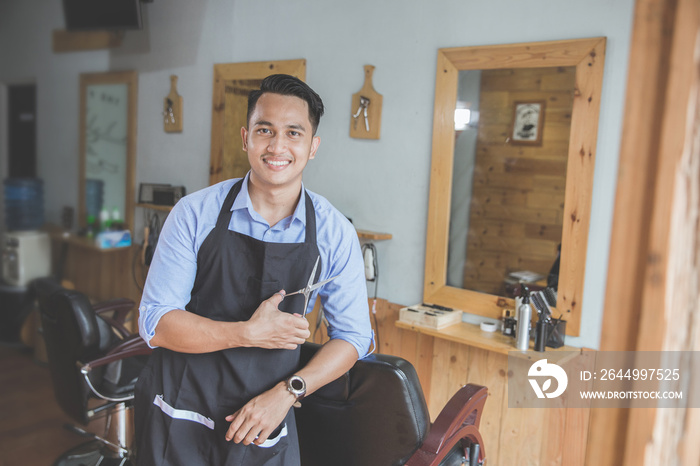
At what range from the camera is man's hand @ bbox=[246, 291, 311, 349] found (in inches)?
55.4

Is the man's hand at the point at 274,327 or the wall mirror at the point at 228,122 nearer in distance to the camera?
the man's hand at the point at 274,327

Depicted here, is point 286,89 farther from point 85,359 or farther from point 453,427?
point 85,359

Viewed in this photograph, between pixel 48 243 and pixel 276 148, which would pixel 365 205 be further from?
pixel 48 243

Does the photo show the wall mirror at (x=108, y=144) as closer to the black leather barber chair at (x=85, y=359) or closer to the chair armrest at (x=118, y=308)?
the chair armrest at (x=118, y=308)

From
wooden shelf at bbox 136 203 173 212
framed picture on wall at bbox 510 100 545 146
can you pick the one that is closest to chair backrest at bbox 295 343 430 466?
framed picture on wall at bbox 510 100 545 146

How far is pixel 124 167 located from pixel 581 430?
11.5 feet

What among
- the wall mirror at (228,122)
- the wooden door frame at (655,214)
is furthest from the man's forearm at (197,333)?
the wall mirror at (228,122)

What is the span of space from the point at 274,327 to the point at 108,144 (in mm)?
3438

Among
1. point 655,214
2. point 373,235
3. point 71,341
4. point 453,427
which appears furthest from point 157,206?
point 655,214

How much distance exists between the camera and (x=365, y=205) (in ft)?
9.55

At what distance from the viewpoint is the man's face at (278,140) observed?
5.03ft

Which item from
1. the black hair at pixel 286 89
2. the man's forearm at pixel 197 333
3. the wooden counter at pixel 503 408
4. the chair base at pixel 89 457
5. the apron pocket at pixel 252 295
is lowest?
the chair base at pixel 89 457

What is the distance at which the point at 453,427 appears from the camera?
64.4 inches

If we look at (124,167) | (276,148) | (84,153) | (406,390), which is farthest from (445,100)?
(84,153)
